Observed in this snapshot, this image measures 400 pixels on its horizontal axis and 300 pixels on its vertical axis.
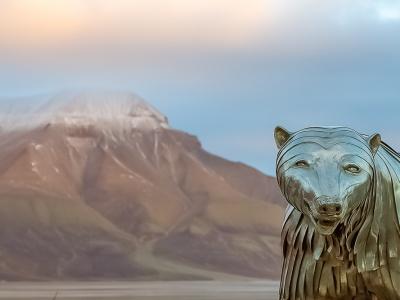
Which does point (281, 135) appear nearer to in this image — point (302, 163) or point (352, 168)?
point (302, 163)

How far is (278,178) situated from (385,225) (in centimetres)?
61

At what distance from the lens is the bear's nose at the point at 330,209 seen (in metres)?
3.71

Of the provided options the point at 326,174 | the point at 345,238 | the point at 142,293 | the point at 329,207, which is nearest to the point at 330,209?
the point at 329,207

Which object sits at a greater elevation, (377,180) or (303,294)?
(377,180)

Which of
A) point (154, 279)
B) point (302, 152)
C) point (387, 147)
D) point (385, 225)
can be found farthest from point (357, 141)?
point (154, 279)

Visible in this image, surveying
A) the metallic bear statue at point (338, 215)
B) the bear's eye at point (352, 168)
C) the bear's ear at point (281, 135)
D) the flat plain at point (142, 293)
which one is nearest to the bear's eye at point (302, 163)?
Answer: the metallic bear statue at point (338, 215)

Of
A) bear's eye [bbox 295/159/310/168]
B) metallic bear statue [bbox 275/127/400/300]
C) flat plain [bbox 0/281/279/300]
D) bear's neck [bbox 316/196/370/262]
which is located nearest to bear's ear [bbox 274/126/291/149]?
metallic bear statue [bbox 275/127/400/300]

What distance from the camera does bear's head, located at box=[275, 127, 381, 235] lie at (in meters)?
3.78

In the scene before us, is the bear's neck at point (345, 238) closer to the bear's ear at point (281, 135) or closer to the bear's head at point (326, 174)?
the bear's head at point (326, 174)

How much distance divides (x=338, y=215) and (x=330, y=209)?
5cm

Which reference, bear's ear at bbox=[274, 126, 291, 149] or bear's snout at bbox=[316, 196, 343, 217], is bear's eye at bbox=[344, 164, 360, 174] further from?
bear's ear at bbox=[274, 126, 291, 149]

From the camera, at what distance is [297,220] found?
4480 millimetres

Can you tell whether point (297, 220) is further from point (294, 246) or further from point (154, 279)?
point (154, 279)

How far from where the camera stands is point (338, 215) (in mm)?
3738
